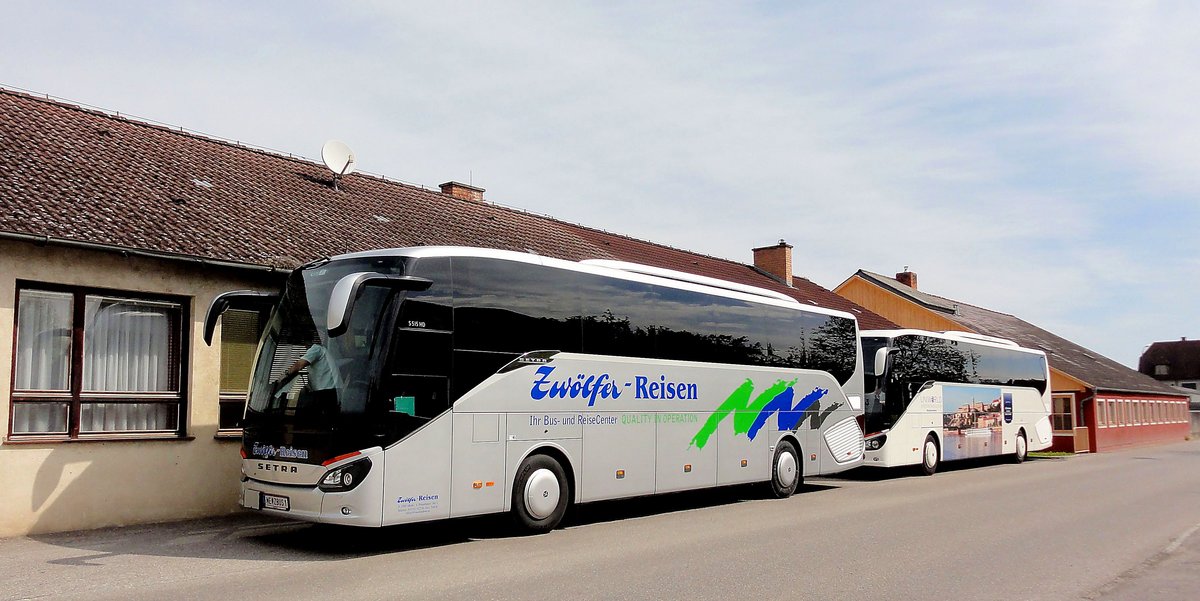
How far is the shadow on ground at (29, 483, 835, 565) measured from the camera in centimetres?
1065

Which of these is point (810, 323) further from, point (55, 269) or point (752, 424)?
point (55, 269)

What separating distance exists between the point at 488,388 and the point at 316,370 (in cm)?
204

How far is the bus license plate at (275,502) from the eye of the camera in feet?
35.0

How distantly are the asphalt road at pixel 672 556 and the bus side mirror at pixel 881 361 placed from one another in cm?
680

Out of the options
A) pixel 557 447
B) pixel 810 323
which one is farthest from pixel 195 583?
pixel 810 323

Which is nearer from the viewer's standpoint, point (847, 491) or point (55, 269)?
point (55, 269)

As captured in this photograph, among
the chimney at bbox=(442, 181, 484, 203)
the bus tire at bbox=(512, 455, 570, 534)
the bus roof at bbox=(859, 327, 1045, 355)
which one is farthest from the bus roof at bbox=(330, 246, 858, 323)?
the chimney at bbox=(442, 181, 484, 203)

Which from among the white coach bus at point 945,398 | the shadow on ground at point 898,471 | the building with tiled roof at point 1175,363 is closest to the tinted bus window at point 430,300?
the white coach bus at point 945,398

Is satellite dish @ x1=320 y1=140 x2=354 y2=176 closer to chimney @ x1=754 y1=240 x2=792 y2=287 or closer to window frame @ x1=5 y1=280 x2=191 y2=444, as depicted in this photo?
window frame @ x1=5 y1=280 x2=191 y2=444

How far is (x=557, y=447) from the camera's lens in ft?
41.3

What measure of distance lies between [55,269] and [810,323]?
1248 cm

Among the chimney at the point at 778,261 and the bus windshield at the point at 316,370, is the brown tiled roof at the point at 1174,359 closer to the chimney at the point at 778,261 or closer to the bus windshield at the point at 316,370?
the chimney at the point at 778,261

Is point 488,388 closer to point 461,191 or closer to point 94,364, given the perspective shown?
point 94,364

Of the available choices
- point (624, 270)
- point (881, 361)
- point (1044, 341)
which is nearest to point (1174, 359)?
point (1044, 341)
